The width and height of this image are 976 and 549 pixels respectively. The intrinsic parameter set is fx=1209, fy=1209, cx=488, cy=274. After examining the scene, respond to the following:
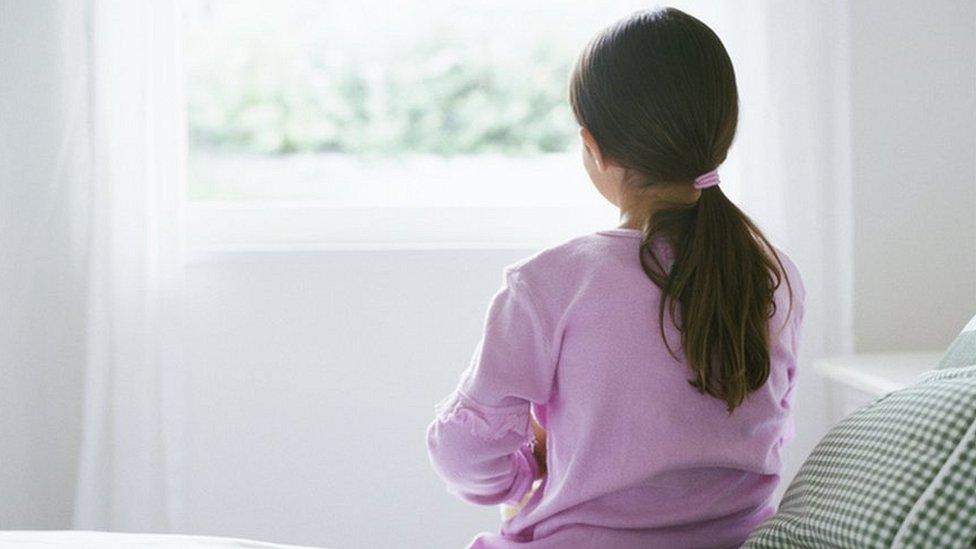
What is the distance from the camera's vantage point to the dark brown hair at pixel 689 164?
1227 mm

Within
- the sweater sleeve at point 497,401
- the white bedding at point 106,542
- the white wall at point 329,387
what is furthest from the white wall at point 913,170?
the white bedding at point 106,542

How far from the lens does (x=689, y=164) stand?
1.27m

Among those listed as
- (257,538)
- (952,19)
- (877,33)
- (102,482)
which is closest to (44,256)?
(102,482)

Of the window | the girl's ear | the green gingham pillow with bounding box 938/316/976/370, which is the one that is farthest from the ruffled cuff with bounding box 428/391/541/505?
the window

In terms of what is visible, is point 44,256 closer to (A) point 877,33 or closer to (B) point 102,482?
(B) point 102,482

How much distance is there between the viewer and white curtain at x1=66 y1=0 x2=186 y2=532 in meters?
2.23

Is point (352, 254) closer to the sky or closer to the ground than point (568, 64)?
closer to the ground

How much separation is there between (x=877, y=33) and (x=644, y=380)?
136cm

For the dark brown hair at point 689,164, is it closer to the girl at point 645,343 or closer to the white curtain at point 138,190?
the girl at point 645,343

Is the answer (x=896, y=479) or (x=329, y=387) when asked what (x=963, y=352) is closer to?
(x=896, y=479)

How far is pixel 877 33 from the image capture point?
2.31 metres

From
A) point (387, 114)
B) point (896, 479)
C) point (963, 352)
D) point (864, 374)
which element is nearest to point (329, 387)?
point (387, 114)

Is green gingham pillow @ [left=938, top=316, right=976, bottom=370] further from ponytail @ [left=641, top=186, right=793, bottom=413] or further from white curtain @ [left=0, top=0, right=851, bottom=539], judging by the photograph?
white curtain @ [left=0, top=0, right=851, bottom=539]

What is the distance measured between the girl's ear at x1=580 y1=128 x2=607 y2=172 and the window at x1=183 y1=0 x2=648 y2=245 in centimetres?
114
